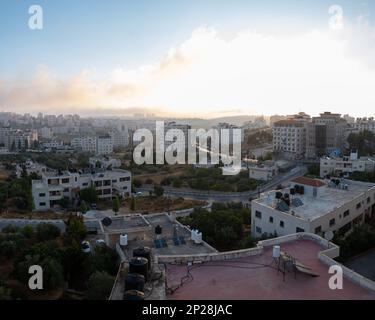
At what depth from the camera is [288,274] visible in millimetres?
5609

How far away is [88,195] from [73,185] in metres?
1.36

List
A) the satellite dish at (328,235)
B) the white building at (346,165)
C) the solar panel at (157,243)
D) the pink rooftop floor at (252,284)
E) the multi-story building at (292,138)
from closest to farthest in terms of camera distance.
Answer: the pink rooftop floor at (252,284), the solar panel at (157,243), the satellite dish at (328,235), the white building at (346,165), the multi-story building at (292,138)

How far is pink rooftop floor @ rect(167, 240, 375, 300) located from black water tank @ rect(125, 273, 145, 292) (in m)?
0.43

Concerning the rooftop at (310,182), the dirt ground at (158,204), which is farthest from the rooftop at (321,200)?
the dirt ground at (158,204)

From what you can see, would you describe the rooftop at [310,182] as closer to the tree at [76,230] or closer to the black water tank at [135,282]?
the tree at [76,230]

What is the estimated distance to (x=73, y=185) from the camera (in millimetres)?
19594

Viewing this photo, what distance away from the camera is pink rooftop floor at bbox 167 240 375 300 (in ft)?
16.3

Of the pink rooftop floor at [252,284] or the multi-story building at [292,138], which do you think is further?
the multi-story building at [292,138]

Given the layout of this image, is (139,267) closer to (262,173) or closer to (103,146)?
(262,173)

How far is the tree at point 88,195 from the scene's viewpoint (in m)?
18.8

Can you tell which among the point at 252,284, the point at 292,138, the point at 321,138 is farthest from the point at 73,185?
the point at 321,138

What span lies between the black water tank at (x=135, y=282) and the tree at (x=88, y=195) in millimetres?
14527
